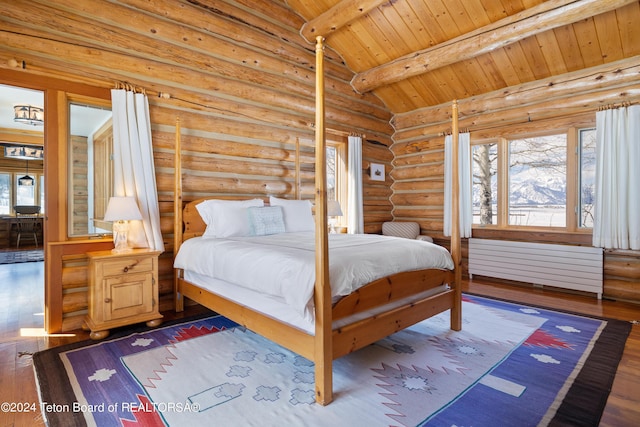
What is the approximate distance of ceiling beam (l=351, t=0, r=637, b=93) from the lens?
3438 millimetres

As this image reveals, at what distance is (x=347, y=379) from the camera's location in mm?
2166

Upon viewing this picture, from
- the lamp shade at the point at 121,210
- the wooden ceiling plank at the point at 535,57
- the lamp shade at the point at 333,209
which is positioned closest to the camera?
the lamp shade at the point at 121,210

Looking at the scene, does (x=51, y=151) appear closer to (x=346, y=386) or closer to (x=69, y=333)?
(x=69, y=333)

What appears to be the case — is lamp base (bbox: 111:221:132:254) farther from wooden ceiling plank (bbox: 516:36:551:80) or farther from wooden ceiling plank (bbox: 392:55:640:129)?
wooden ceiling plank (bbox: 516:36:551:80)

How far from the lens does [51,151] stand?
300cm

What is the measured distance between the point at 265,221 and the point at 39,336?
7.14ft

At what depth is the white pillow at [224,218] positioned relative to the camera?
11.5 ft

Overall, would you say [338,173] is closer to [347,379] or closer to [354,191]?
[354,191]

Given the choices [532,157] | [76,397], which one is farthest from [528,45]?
[76,397]

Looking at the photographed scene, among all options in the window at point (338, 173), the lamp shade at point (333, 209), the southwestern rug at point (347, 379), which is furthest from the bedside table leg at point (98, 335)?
the window at point (338, 173)

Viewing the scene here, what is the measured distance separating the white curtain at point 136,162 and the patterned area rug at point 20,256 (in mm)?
4637

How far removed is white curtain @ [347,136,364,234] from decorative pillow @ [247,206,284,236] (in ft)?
6.15

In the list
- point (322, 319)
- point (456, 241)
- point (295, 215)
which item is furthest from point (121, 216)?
point (456, 241)

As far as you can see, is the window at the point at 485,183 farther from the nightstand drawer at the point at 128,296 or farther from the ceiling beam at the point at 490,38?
the nightstand drawer at the point at 128,296
